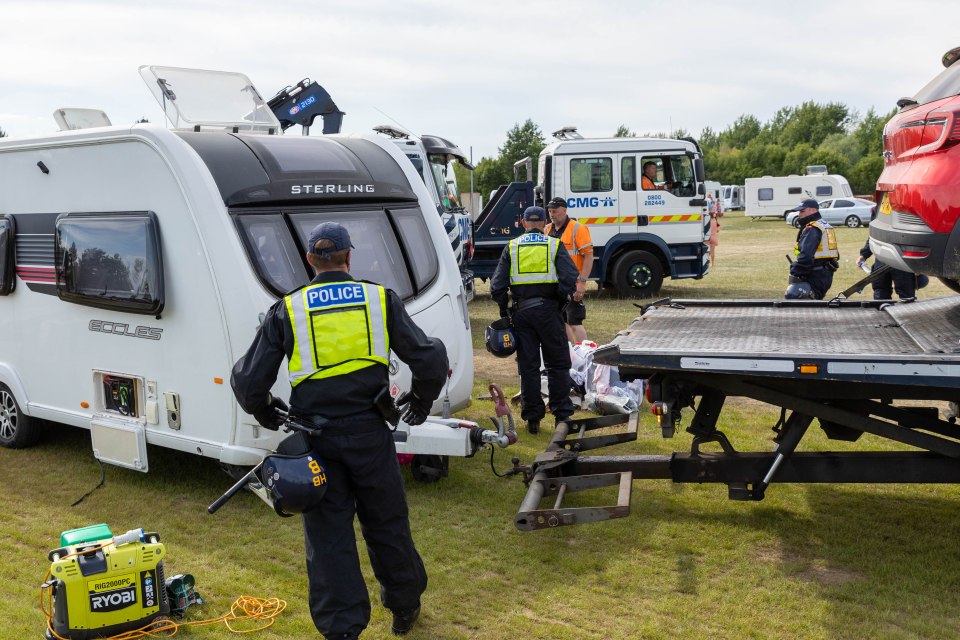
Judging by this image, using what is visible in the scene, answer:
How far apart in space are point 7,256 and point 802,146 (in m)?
64.2

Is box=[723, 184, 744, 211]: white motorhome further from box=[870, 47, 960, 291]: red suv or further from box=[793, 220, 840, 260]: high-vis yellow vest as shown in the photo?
box=[870, 47, 960, 291]: red suv

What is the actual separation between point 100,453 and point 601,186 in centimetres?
1092

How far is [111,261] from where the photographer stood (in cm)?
607

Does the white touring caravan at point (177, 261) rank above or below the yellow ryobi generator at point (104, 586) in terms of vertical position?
above

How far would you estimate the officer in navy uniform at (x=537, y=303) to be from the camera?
7266 mm

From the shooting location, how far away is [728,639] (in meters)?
4.09

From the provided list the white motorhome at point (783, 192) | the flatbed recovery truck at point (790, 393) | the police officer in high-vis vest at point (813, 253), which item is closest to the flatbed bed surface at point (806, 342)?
the flatbed recovery truck at point (790, 393)

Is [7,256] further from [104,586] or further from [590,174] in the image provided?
[590,174]

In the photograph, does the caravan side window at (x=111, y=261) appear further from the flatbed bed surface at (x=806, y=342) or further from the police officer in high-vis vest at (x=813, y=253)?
the police officer in high-vis vest at (x=813, y=253)

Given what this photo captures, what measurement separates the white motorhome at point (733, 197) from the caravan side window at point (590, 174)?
4404 centimetres

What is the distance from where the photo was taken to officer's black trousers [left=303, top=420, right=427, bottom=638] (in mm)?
3855

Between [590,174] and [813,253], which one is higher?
[590,174]

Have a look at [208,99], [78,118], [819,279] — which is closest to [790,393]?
[208,99]

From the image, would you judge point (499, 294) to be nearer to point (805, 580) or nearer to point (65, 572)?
point (805, 580)
